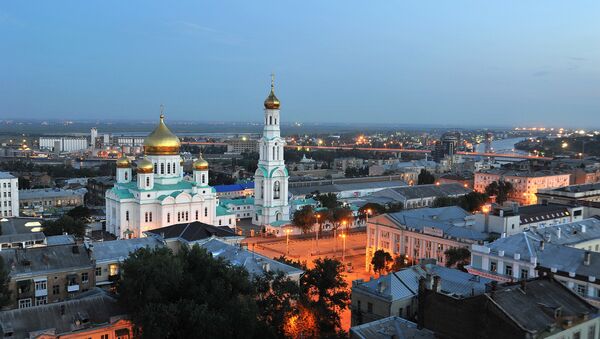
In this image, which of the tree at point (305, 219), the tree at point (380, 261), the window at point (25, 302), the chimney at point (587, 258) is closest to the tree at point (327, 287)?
the tree at point (380, 261)

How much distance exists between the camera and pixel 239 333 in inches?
853

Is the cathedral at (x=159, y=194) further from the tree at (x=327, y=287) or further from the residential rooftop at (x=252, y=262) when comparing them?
the tree at (x=327, y=287)

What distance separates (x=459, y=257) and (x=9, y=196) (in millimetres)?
51537

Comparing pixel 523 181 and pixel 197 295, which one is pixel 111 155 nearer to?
pixel 523 181

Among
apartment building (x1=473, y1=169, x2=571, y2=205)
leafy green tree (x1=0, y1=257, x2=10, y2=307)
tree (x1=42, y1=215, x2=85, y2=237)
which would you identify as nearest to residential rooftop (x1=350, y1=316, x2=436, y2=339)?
leafy green tree (x1=0, y1=257, x2=10, y2=307)

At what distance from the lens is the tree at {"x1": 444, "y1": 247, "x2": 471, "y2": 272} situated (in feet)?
116

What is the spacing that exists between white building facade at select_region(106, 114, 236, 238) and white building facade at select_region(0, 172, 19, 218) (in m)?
19.5

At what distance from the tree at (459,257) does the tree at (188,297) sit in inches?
626

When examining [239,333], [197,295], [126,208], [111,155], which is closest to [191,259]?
[197,295]

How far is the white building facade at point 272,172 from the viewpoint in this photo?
191 ft

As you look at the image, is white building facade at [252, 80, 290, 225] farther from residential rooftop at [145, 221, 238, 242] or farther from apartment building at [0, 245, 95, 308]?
apartment building at [0, 245, 95, 308]

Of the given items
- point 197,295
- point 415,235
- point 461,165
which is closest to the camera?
point 197,295

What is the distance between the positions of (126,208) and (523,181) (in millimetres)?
56237

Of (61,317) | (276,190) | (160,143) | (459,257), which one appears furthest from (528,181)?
(61,317)
